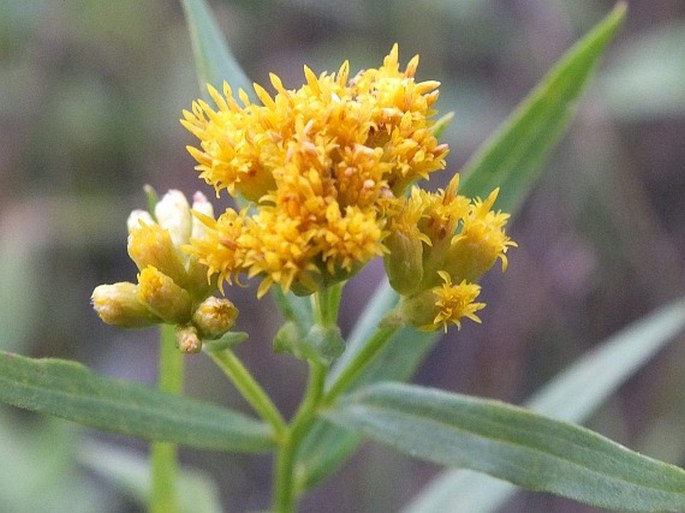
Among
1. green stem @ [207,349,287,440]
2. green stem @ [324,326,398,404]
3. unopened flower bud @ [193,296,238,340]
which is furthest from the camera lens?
green stem @ [207,349,287,440]

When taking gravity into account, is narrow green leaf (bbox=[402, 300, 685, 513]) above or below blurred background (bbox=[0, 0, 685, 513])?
below

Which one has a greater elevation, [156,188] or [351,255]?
[156,188]

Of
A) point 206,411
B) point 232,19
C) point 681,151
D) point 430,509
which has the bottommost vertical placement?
point 430,509

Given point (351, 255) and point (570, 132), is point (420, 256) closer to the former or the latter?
point (351, 255)

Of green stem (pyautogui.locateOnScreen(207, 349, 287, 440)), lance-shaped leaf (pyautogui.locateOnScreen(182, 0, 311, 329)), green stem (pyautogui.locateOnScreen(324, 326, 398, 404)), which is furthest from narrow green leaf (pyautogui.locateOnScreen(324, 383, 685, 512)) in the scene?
lance-shaped leaf (pyautogui.locateOnScreen(182, 0, 311, 329))

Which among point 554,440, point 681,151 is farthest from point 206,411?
point 681,151

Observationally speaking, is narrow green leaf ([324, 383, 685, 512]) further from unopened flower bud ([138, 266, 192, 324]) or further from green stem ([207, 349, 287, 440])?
unopened flower bud ([138, 266, 192, 324])
